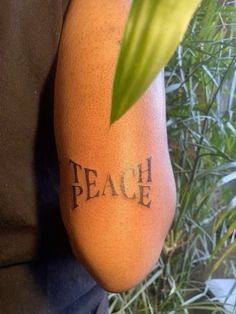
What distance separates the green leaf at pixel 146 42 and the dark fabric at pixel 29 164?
1.12 feet

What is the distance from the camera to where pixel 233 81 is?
0.91 meters

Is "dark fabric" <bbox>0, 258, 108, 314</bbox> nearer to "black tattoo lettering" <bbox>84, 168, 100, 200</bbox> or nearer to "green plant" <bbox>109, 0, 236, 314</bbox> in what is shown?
"black tattoo lettering" <bbox>84, 168, 100, 200</bbox>

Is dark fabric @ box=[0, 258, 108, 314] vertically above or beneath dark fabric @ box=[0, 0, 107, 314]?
beneath

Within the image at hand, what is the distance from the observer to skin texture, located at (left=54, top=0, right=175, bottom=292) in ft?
1.50

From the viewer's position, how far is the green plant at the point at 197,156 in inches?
33.7

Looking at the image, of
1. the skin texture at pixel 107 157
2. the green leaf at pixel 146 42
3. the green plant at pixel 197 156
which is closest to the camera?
the green leaf at pixel 146 42

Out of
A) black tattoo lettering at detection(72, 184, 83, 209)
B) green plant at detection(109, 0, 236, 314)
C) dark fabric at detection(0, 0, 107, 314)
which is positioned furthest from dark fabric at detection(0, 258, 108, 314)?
green plant at detection(109, 0, 236, 314)

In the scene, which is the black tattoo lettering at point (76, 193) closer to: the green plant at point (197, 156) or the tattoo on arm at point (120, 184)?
the tattoo on arm at point (120, 184)

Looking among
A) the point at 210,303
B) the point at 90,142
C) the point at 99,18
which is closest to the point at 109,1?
the point at 99,18

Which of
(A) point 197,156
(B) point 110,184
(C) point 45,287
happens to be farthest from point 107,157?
(A) point 197,156

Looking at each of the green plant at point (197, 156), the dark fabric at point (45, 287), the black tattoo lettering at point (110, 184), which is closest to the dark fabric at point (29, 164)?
the dark fabric at point (45, 287)

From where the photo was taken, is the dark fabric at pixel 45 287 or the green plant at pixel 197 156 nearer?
the dark fabric at pixel 45 287

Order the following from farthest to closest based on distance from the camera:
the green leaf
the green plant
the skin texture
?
the green plant → the skin texture → the green leaf

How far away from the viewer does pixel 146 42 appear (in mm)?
202
